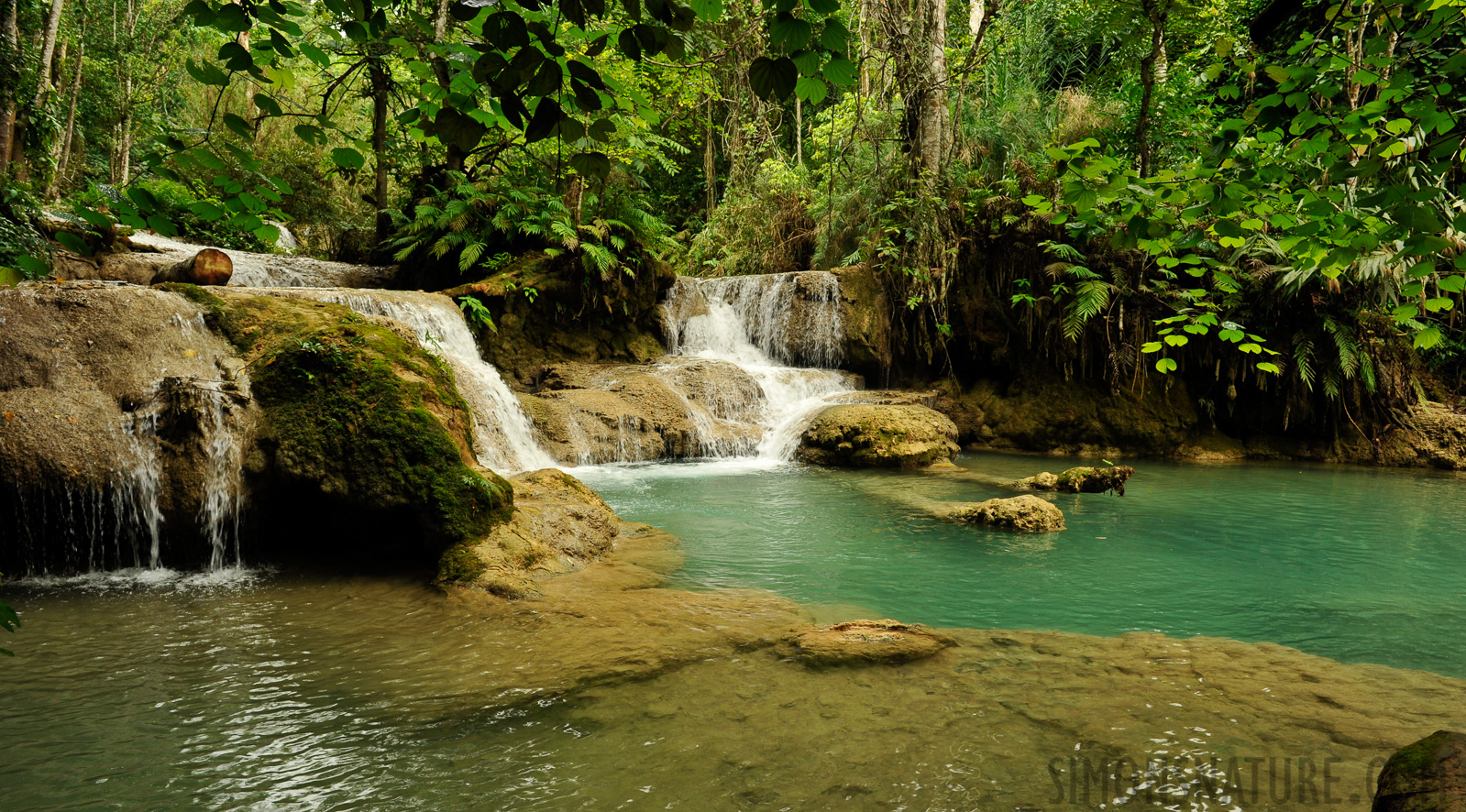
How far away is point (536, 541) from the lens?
5059 millimetres

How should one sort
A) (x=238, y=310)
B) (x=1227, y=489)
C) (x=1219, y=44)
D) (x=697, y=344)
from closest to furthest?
(x=1219, y=44), (x=238, y=310), (x=1227, y=489), (x=697, y=344)

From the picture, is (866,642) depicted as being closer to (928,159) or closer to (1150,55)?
(1150,55)

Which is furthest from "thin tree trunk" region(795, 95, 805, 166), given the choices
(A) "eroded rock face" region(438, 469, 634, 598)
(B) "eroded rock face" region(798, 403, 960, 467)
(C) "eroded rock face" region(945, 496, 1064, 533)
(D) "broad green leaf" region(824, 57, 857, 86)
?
(D) "broad green leaf" region(824, 57, 857, 86)

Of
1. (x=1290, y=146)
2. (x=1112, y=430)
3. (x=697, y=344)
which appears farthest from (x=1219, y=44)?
(x=697, y=344)

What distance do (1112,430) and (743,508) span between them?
781 cm

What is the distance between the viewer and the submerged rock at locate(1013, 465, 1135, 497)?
8055mm

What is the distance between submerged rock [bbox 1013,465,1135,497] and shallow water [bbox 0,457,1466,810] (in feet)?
8.43

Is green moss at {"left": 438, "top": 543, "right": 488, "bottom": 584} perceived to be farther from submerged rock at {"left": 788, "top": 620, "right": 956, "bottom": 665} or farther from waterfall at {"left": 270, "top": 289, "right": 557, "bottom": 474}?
waterfall at {"left": 270, "top": 289, "right": 557, "bottom": 474}

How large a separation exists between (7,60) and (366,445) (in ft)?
34.5

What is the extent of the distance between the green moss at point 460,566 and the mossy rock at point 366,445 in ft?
0.46

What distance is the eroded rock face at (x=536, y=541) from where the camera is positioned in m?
4.43

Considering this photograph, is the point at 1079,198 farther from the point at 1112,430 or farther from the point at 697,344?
the point at 697,344

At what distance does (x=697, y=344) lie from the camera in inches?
560

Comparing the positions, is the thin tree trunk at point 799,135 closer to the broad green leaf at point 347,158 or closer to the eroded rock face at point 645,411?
the eroded rock face at point 645,411
